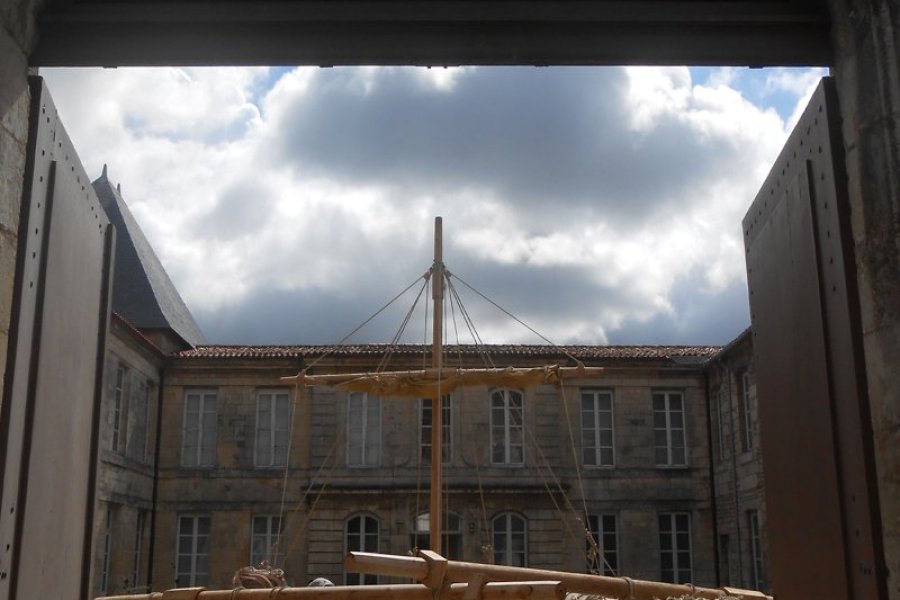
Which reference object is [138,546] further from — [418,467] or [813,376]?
[813,376]

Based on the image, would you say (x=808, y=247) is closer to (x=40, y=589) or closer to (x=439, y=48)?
(x=439, y=48)

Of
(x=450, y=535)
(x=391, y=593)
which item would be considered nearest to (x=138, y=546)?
(x=450, y=535)

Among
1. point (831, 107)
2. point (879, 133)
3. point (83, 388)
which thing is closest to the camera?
point (879, 133)

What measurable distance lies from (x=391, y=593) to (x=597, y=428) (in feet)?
46.2

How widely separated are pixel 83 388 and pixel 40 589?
74cm

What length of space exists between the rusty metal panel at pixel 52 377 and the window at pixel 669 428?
1771 centimetres

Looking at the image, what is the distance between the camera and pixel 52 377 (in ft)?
10.1

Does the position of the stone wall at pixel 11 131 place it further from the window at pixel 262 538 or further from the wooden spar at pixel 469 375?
the window at pixel 262 538

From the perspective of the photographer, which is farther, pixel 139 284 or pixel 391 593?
pixel 139 284

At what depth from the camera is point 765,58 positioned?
3.15 metres

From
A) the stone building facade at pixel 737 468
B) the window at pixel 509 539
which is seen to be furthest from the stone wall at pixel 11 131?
the window at pixel 509 539

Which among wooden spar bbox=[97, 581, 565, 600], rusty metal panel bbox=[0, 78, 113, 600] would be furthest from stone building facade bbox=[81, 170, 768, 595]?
rusty metal panel bbox=[0, 78, 113, 600]

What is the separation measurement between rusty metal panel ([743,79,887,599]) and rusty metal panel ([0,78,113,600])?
228cm

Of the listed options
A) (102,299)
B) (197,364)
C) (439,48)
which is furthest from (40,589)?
(197,364)
